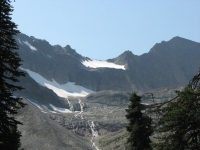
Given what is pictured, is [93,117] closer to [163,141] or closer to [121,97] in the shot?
[121,97]

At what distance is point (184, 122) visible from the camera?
660 cm

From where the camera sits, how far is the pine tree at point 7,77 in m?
13.7

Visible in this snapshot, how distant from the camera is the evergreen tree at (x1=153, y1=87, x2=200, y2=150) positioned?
6475 millimetres

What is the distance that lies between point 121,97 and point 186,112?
600 ft

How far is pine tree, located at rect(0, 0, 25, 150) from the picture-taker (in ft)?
44.9

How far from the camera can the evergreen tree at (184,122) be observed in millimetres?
6475

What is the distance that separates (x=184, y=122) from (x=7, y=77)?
10.6 m

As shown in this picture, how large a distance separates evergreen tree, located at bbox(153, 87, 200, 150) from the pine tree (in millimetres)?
9323

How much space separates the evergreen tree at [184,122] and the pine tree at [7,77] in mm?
9323

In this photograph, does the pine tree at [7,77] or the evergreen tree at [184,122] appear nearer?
the evergreen tree at [184,122]

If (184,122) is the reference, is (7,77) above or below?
above

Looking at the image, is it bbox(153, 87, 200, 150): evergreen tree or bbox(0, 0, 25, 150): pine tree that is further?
bbox(0, 0, 25, 150): pine tree

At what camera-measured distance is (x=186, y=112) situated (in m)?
6.54

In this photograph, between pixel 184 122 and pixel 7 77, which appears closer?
pixel 184 122
